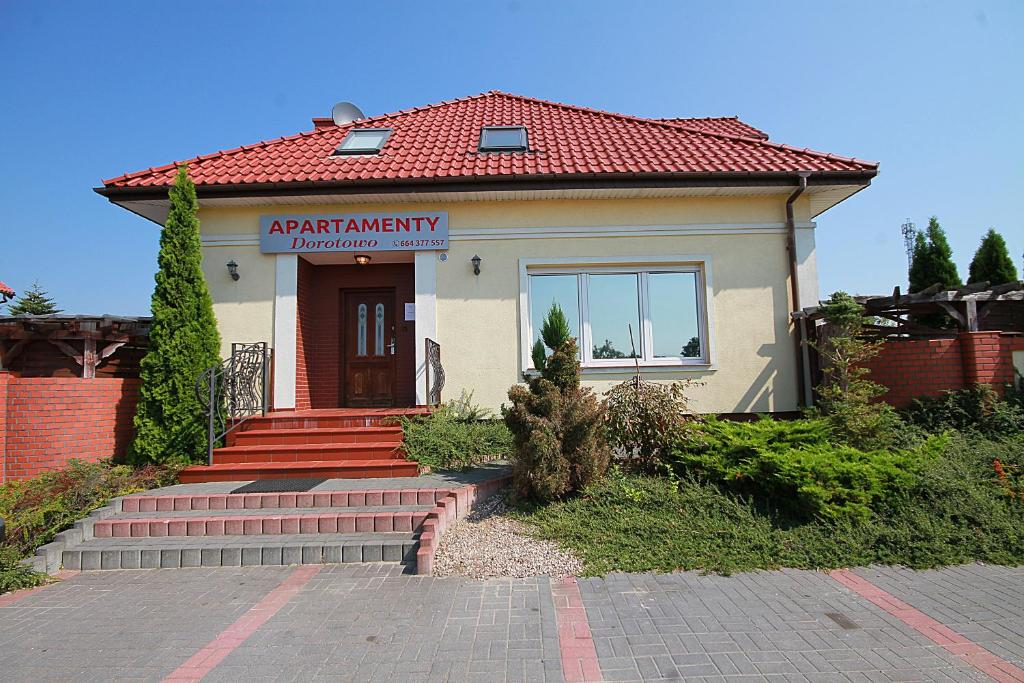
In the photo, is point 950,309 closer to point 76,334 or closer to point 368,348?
point 368,348

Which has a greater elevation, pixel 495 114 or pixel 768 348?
pixel 495 114

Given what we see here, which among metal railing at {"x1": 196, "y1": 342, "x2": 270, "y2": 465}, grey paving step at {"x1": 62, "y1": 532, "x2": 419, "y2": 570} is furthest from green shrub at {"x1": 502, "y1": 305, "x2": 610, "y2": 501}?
metal railing at {"x1": 196, "y1": 342, "x2": 270, "y2": 465}

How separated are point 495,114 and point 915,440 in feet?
32.1

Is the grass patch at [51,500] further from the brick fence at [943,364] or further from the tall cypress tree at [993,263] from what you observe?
the tall cypress tree at [993,263]

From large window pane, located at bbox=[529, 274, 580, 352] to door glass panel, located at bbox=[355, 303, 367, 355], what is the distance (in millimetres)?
3249

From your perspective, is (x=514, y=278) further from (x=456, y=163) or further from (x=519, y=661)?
(x=519, y=661)

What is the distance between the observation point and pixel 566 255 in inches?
345

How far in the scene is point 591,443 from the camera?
546 cm

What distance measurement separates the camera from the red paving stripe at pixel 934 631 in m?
2.89

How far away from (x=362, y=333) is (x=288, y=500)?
176 inches

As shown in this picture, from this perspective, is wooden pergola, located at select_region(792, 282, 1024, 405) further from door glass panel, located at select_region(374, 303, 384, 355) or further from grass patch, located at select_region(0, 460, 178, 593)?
grass patch, located at select_region(0, 460, 178, 593)

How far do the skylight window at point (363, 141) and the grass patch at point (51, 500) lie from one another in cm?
621

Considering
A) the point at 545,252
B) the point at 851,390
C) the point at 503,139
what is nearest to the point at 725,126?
the point at 503,139

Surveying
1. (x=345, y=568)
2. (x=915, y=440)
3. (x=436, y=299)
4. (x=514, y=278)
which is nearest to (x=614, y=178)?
(x=514, y=278)
